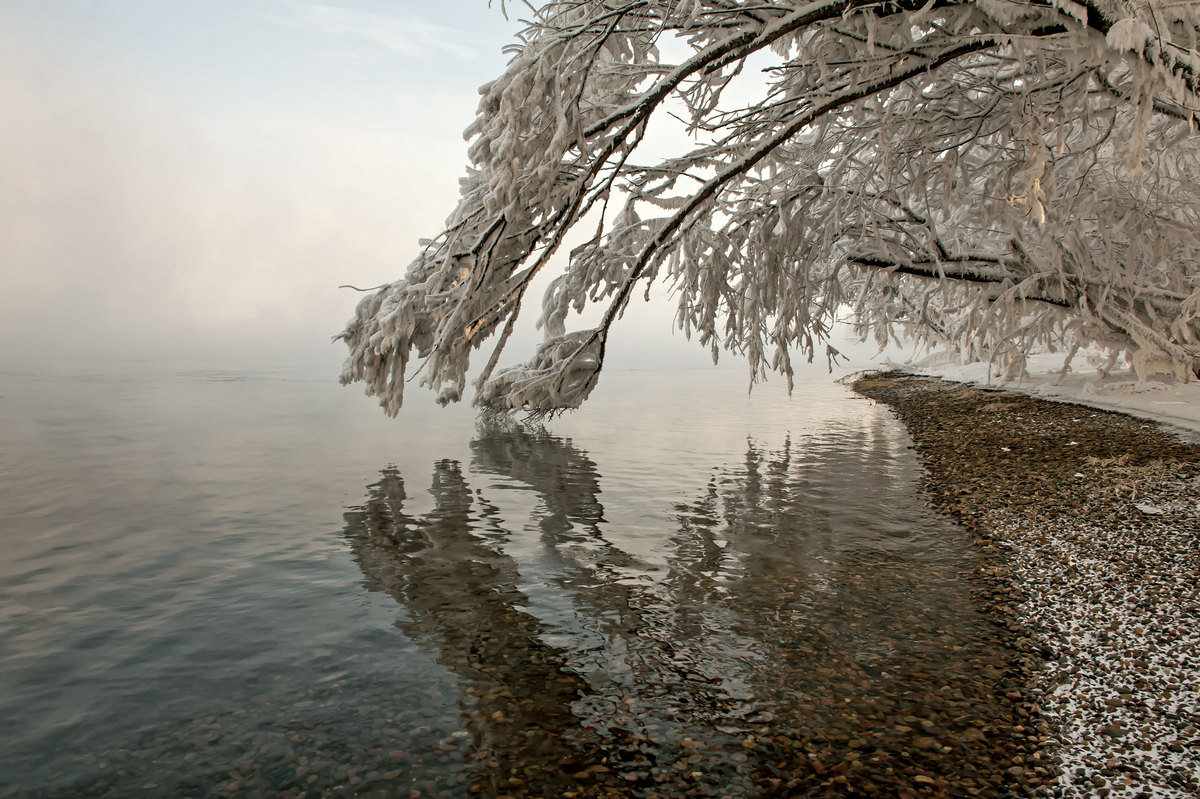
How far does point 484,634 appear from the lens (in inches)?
204

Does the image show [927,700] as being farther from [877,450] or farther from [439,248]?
[877,450]

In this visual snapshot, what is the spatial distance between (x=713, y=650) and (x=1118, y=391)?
15.9 meters

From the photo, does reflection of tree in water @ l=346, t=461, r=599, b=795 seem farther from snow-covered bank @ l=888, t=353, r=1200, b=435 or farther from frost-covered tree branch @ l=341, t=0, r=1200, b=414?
snow-covered bank @ l=888, t=353, r=1200, b=435

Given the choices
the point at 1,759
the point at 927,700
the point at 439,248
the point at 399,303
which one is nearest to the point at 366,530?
the point at 399,303

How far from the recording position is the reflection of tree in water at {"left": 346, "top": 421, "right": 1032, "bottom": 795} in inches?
138

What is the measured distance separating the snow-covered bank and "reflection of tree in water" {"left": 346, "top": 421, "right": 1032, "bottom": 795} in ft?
26.2

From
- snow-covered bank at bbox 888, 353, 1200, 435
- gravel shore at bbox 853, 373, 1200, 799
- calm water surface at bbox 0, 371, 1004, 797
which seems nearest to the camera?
gravel shore at bbox 853, 373, 1200, 799

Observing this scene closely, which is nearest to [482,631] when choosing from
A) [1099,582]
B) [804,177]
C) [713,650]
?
[713,650]

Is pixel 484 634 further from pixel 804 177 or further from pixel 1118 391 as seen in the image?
pixel 1118 391

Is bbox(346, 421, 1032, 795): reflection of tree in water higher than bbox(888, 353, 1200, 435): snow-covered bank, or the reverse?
bbox(888, 353, 1200, 435): snow-covered bank

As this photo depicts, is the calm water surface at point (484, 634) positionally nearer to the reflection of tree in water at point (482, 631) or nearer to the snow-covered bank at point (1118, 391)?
the reflection of tree in water at point (482, 631)

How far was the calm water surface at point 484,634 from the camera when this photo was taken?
3.61 m

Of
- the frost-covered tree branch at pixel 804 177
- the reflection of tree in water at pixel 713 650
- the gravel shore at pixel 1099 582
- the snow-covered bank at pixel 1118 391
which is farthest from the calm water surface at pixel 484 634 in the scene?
the snow-covered bank at pixel 1118 391

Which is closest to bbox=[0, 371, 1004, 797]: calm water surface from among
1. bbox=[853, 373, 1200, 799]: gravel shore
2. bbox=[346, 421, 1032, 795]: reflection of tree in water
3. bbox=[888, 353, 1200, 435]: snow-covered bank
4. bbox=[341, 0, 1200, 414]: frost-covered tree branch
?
bbox=[346, 421, 1032, 795]: reflection of tree in water
